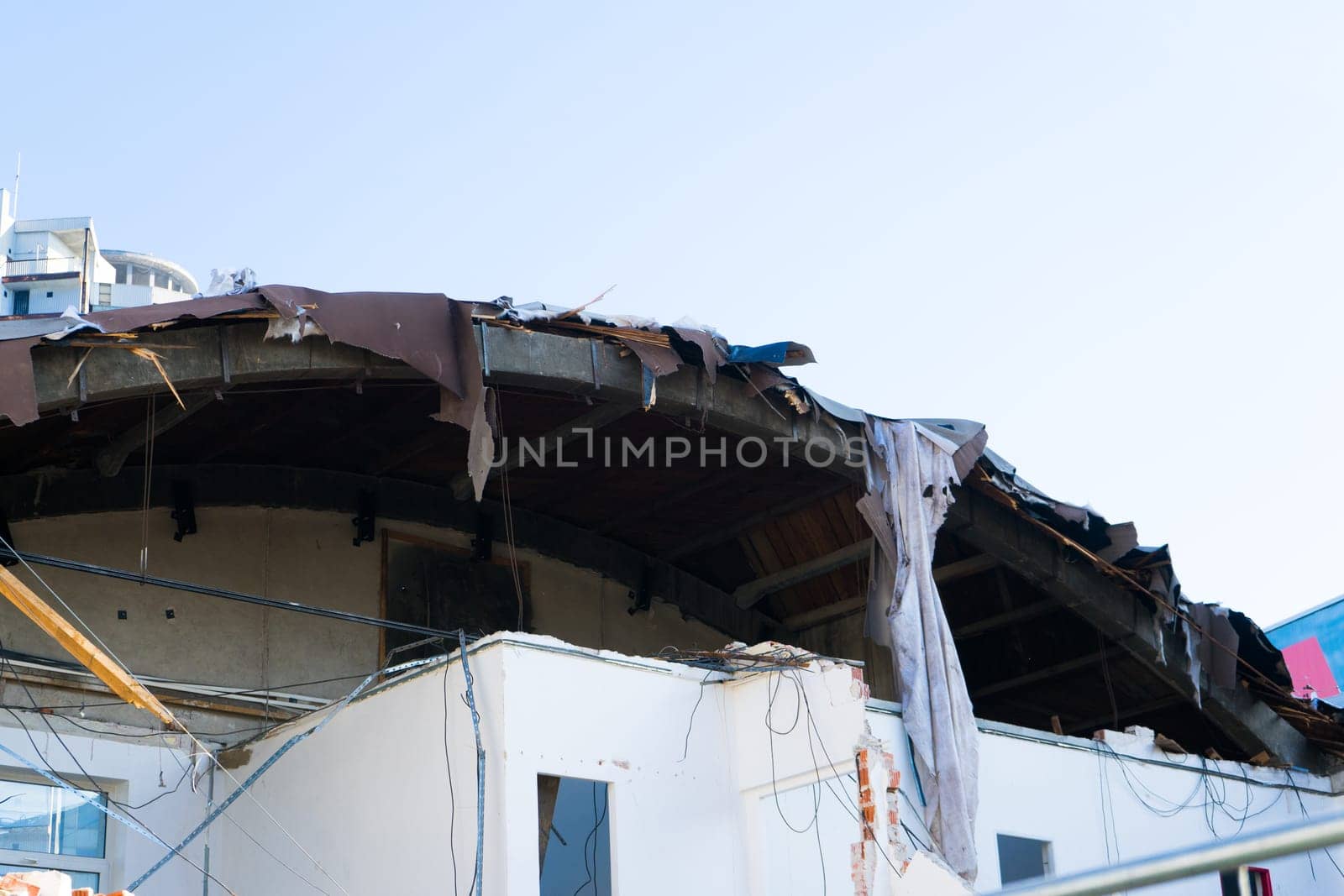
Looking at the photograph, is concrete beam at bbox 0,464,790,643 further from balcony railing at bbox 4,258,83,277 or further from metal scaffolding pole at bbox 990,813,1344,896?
balcony railing at bbox 4,258,83,277

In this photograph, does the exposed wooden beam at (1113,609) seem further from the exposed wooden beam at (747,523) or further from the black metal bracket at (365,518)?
the black metal bracket at (365,518)

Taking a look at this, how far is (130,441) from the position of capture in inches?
552

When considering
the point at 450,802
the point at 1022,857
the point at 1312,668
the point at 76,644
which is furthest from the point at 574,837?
the point at 1312,668

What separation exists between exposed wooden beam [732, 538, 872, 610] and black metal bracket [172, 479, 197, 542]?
7101 millimetres

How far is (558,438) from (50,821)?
6.06 metres

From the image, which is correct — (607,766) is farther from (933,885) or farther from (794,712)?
(933,885)

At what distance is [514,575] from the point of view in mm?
17562

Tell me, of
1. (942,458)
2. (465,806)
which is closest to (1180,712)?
(942,458)

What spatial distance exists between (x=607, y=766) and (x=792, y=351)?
4.44 metres

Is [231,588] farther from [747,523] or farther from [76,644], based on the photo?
[747,523]

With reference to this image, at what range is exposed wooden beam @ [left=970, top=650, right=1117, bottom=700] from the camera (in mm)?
19469

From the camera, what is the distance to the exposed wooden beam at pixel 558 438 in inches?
584

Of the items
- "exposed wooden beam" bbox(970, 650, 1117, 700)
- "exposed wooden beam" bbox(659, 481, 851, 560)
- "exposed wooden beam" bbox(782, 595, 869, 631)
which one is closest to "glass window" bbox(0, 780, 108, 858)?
"exposed wooden beam" bbox(659, 481, 851, 560)

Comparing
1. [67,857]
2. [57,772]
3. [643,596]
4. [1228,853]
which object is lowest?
[1228,853]
